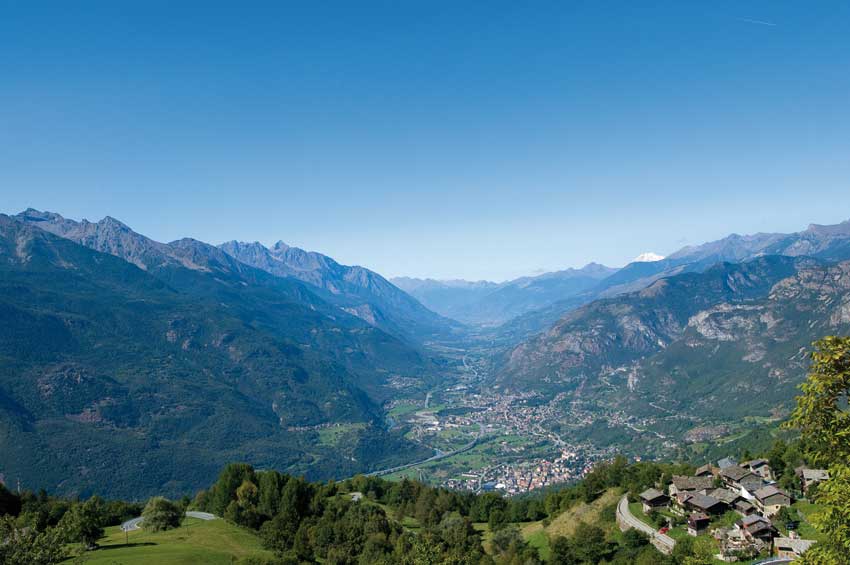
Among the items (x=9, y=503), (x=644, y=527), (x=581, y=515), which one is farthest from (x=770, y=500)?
(x=9, y=503)

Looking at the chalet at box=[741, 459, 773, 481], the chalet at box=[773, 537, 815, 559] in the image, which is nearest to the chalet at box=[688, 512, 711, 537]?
the chalet at box=[773, 537, 815, 559]

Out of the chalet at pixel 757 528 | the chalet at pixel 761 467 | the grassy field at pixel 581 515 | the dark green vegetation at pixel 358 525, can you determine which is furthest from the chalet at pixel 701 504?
the chalet at pixel 761 467

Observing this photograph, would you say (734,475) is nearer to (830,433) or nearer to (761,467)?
(761,467)

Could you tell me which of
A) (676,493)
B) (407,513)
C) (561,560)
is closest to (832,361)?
(561,560)

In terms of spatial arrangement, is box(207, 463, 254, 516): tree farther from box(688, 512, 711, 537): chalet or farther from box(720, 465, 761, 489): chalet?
box(720, 465, 761, 489): chalet

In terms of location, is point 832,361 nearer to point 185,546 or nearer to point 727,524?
point 727,524

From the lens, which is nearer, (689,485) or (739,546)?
(739,546)

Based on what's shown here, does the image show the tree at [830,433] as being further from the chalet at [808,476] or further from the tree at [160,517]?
the tree at [160,517]
